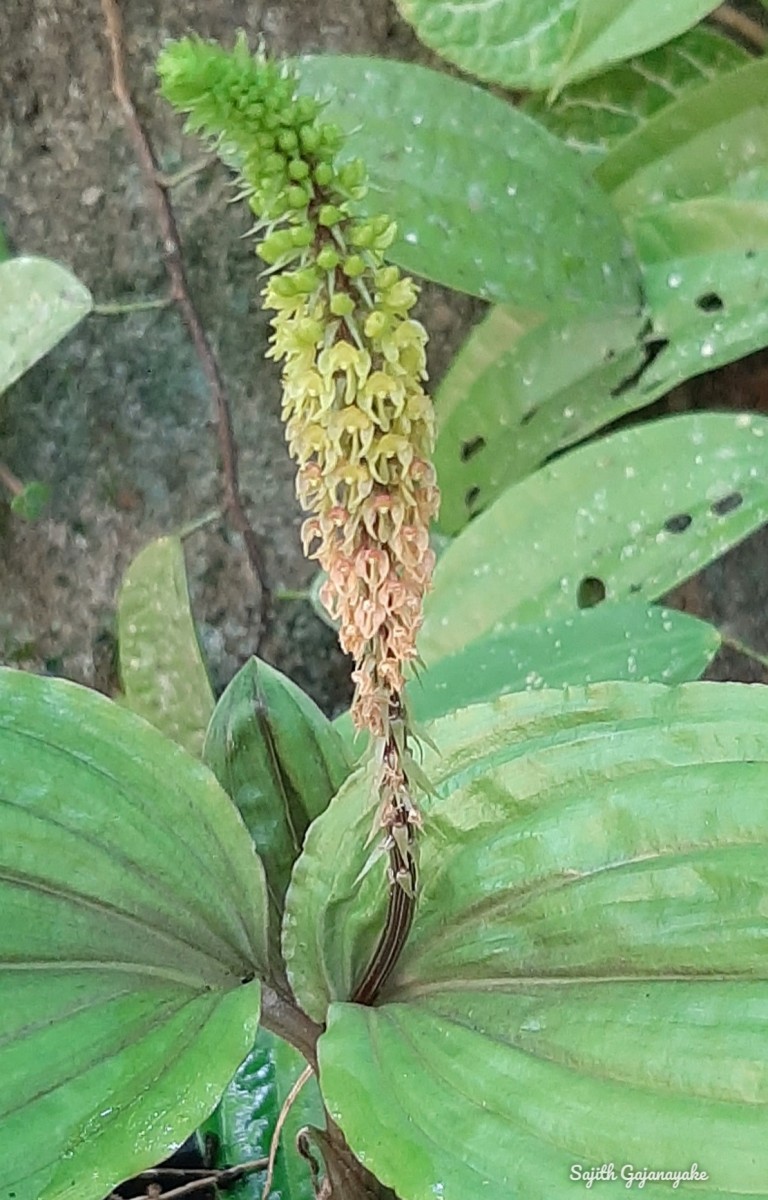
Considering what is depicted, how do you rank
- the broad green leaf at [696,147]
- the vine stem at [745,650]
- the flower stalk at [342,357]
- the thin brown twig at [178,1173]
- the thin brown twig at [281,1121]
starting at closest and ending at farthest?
1. the flower stalk at [342,357]
2. the thin brown twig at [281,1121]
3. the thin brown twig at [178,1173]
4. the broad green leaf at [696,147]
5. the vine stem at [745,650]

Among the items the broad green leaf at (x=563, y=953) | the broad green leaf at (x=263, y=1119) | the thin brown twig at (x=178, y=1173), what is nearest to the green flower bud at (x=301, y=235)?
the broad green leaf at (x=563, y=953)

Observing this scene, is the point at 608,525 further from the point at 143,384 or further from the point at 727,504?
the point at 143,384

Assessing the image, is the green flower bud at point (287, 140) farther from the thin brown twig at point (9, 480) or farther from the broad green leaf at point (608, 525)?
the thin brown twig at point (9, 480)

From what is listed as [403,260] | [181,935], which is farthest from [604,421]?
[181,935]

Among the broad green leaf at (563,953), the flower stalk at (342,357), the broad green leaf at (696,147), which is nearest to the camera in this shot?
the flower stalk at (342,357)

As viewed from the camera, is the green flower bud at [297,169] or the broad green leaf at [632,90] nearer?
the green flower bud at [297,169]

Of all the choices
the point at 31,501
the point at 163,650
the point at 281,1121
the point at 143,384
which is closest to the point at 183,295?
the point at 143,384
